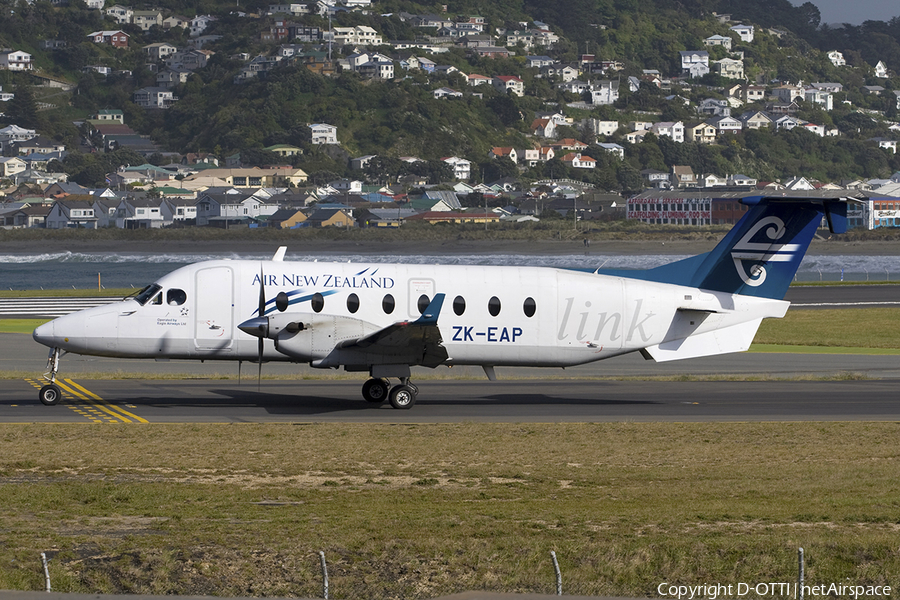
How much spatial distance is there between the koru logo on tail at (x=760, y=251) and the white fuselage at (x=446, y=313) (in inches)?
25.1

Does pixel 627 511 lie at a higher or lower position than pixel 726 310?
lower

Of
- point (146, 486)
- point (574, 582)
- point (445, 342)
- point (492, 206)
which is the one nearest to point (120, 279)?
point (445, 342)

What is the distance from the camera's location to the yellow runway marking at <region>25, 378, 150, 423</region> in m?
23.9

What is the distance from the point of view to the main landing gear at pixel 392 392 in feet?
85.1

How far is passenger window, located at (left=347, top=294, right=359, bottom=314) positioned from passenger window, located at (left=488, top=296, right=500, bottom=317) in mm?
3302

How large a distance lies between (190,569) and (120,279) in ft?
283

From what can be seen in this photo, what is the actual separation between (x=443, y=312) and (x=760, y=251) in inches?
325

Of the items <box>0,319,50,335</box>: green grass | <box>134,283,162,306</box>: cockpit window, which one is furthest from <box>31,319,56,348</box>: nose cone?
<box>0,319,50,335</box>: green grass

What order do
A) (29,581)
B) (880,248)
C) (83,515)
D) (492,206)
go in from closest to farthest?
1. (29,581)
2. (83,515)
3. (880,248)
4. (492,206)

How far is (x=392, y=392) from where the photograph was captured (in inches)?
1025

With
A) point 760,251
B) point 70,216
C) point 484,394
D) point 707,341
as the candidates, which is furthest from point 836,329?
point 70,216

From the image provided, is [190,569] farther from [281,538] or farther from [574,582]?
[574,582]

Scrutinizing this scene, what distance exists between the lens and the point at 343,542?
1270cm

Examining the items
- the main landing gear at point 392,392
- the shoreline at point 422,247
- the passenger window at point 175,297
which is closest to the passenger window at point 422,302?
the main landing gear at point 392,392
